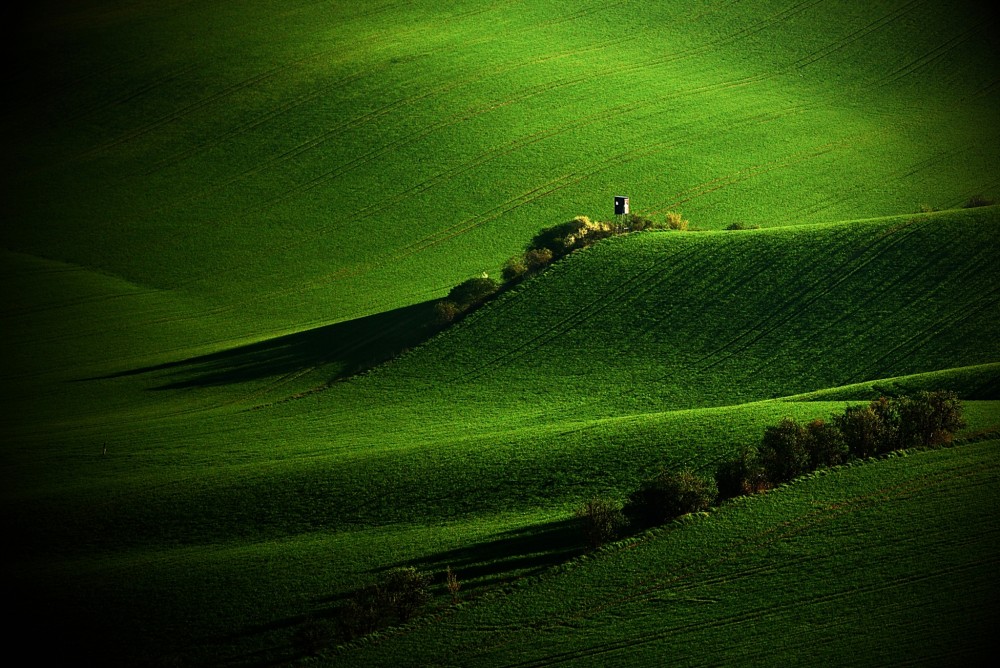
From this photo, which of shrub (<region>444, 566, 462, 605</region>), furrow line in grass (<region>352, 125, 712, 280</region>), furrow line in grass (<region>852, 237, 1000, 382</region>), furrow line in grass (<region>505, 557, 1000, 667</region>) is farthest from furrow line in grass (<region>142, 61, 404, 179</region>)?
furrow line in grass (<region>505, 557, 1000, 667</region>)

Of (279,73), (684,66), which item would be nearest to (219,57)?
(279,73)

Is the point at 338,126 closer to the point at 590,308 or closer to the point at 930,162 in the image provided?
the point at 590,308

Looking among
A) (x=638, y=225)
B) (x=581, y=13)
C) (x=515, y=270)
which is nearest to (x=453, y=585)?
(x=515, y=270)

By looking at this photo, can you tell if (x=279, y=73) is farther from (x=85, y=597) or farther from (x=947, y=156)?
(x=85, y=597)

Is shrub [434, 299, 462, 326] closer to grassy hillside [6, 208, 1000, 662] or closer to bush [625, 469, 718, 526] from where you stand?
grassy hillside [6, 208, 1000, 662]

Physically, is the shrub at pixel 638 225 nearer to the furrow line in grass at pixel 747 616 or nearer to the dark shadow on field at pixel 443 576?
the dark shadow on field at pixel 443 576

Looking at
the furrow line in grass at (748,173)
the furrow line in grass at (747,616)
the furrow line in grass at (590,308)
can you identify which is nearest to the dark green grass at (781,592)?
the furrow line in grass at (747,616)
